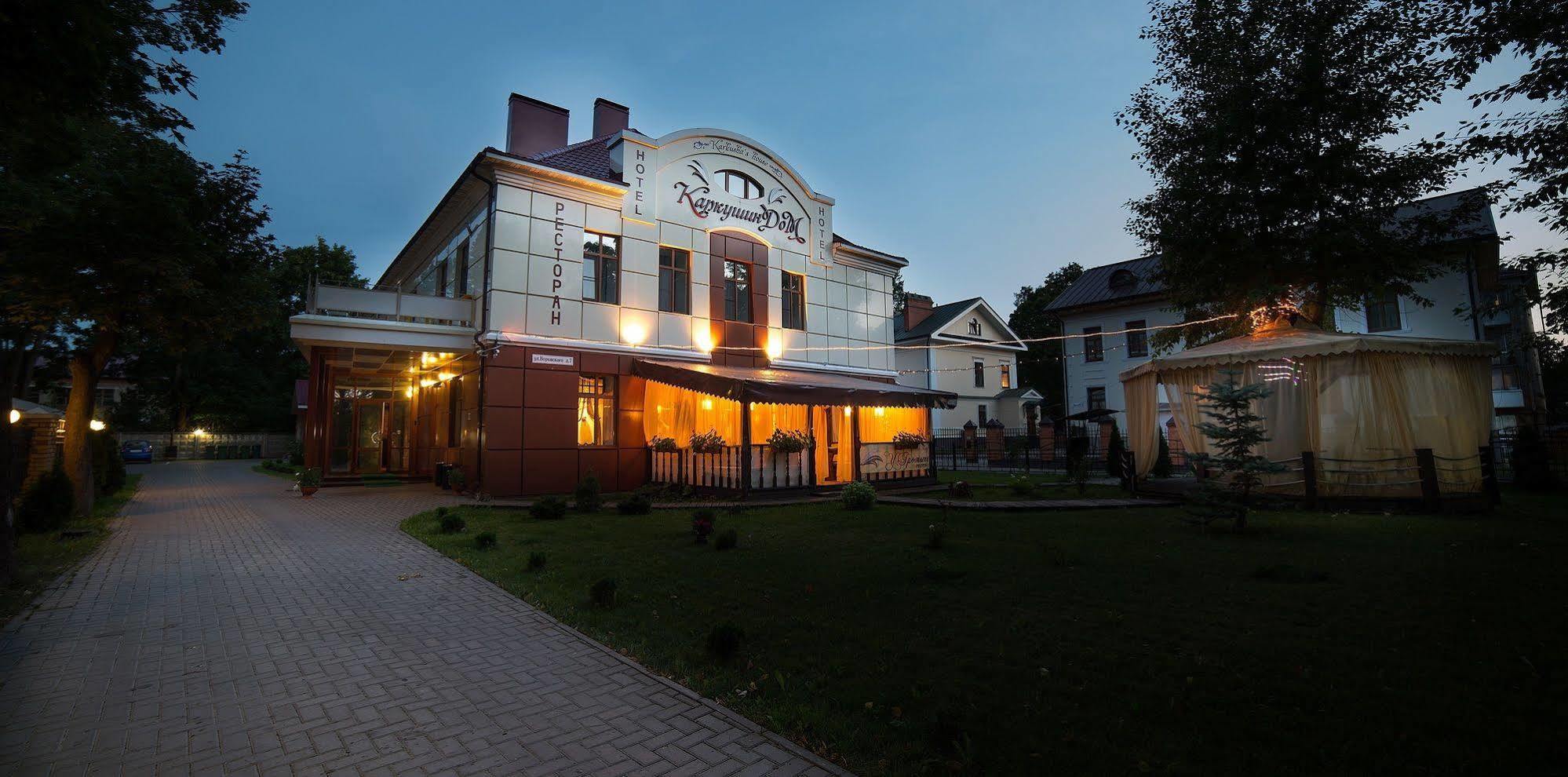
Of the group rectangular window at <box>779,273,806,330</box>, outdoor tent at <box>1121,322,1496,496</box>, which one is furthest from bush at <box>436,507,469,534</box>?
outdoor tent at <box>1121,322,1496,496</box>

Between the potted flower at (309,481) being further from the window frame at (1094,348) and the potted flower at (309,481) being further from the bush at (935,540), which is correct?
the window frame at (1094,348)

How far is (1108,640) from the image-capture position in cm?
452

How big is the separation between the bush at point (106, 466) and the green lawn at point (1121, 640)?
13.3 metres

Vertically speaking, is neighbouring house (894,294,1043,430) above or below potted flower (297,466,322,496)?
above

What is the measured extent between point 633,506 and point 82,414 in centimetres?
1041

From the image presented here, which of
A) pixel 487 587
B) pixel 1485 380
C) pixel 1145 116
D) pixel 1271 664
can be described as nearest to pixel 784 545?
pixel 487 587

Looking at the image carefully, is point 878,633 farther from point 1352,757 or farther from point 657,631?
point 1352,757

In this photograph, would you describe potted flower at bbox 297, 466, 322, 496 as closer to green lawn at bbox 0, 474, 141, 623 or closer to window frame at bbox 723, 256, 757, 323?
green lawn at bbox 0, 474, 141, 623

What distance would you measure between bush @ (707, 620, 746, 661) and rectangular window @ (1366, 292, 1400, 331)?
104 ft

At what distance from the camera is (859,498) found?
40.8ft

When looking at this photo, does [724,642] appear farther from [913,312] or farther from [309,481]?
[913,312]

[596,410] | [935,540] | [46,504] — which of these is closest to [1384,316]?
[935,540]

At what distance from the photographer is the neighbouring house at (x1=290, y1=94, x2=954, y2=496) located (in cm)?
1486

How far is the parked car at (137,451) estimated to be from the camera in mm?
37750
